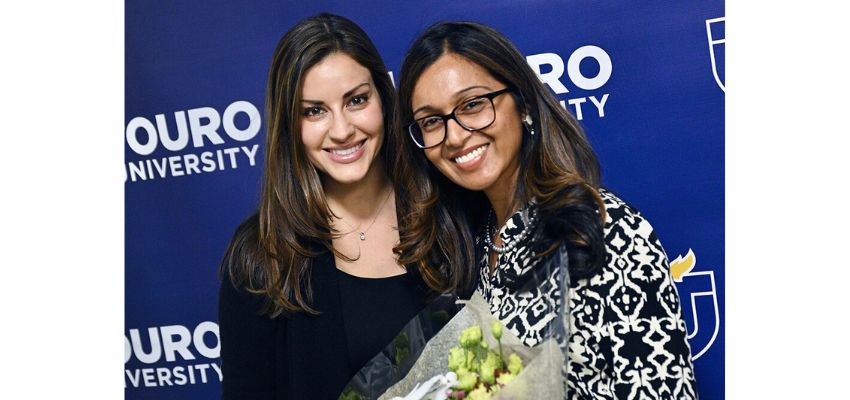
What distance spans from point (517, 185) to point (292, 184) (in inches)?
23.6

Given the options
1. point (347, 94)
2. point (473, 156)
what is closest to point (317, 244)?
point (347, 94)

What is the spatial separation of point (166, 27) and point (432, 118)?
164 centimetres

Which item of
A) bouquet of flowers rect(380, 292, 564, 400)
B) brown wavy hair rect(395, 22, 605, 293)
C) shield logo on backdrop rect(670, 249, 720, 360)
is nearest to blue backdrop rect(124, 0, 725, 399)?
shield logo on backdrop rect(670, 249, 720, 360)

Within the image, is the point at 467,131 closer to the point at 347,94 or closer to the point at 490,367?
the point at 347,94

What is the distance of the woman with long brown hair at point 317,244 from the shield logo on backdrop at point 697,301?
2.81 ft

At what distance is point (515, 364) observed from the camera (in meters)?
1.25

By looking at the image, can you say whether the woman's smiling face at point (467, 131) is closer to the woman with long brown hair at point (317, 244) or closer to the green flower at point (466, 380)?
the woman with long brown hair at point (317, 244)

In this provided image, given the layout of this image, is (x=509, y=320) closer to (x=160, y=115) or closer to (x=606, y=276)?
(x=606, y=276)

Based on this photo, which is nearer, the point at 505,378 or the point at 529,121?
the point at 505,378

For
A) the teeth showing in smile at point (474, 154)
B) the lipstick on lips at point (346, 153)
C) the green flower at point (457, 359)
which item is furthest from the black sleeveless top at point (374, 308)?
the green flower at point (457, 359)

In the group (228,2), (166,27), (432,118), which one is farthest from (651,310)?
(166,27)

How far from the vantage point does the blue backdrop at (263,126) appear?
233 centimetres

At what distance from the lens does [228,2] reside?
2.88 m

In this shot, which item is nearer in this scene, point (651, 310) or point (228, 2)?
point (651, 310)
